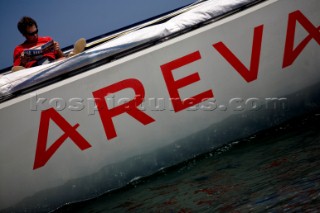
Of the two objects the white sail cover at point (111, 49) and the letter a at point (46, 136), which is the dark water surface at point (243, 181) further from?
the white sail cover at point (111, 49)

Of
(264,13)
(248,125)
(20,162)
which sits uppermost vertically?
(264,13)

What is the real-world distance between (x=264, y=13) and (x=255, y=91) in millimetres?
480

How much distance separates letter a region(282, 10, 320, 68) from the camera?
183 centimetres

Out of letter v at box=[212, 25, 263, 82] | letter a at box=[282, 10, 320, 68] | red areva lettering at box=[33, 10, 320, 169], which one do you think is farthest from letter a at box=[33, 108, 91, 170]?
letter a at box=[282, 10, 320, 68]

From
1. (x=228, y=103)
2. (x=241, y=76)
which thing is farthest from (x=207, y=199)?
(x=241, y=76)

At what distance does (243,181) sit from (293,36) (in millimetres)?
1045

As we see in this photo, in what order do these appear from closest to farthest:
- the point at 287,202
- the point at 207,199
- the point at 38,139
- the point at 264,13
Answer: the point at 287,202 → the point at 207,199 → the point at 38,139 → the point at 264,13

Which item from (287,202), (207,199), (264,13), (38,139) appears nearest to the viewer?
(287,202)

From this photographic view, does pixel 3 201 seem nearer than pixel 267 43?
Yes

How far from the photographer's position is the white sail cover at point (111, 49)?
1.65 metres

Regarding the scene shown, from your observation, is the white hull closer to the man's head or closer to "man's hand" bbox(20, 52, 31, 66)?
"man's hand" bbox(20, 52, 31, 66)

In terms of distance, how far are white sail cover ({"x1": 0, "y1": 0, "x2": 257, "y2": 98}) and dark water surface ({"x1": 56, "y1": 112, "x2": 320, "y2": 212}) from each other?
768 mm

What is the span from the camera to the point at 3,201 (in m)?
1.66

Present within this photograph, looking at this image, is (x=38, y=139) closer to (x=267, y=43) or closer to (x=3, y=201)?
(x=3, y=201)
